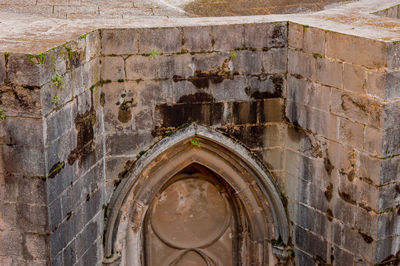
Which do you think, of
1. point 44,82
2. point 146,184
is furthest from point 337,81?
point 44,82

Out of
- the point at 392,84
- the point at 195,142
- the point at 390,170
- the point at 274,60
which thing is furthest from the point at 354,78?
the point at 195,142

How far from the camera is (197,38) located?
24.0 feet

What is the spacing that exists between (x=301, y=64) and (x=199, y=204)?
1.94 metres

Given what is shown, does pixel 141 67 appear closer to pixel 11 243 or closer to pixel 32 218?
pixel 32 218

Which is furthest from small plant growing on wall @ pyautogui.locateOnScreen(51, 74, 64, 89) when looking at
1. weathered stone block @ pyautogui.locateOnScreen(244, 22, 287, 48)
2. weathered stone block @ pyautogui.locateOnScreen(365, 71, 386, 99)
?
weathered stone block @ pyautogui.locateOnScreen(365, 71, 386, 99)

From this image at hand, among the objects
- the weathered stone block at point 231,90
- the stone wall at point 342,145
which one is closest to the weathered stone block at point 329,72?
the stone wall at point 342,145

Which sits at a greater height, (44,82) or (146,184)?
(44,82)

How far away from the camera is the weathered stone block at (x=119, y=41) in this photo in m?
7.13

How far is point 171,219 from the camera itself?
26.9ft

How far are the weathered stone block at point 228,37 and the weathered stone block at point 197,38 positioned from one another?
0.07m

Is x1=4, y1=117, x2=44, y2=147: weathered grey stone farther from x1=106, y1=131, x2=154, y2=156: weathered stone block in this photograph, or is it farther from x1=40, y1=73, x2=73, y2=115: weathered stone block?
x1=106, y1=131, x2=154, y2=156: weathered stone block

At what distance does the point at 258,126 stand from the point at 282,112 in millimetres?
287

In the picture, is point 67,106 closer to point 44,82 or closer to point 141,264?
point 44,82

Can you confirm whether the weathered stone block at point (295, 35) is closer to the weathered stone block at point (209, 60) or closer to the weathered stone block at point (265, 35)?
the weathered stone block at point (265, 35)
